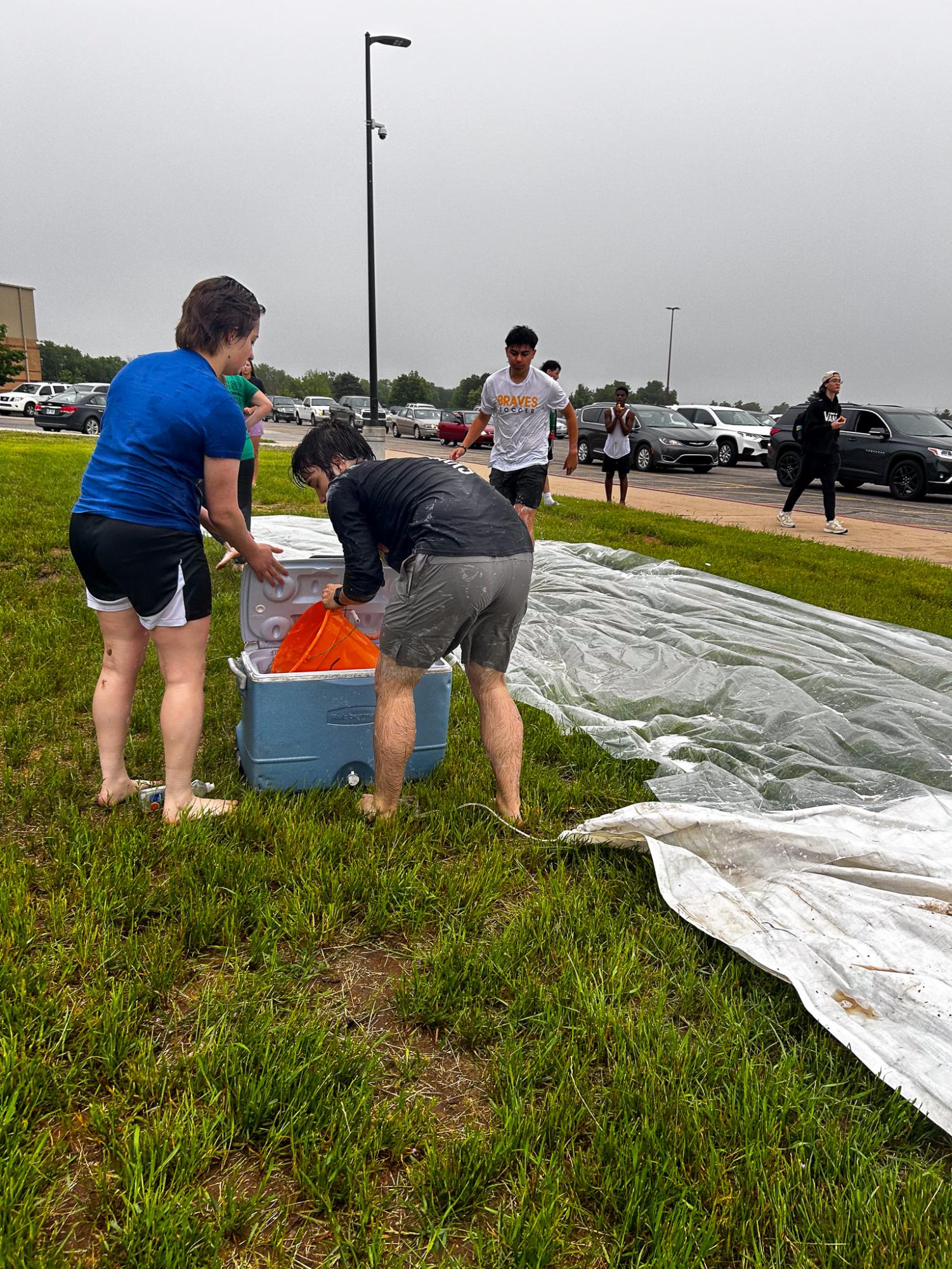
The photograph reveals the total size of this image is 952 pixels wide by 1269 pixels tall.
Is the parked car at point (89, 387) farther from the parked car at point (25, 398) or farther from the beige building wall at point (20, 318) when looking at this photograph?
the beige building wall at point (20, 318)

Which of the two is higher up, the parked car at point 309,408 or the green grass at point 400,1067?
the parked car at point 309,408

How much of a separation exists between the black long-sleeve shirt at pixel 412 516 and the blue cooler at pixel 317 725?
0.39m

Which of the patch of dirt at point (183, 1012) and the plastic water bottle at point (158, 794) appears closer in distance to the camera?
the patch of dirt at point (183, 1012)

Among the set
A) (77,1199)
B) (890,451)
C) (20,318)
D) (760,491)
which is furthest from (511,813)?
(20,318)

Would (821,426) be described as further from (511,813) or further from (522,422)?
(511,813)

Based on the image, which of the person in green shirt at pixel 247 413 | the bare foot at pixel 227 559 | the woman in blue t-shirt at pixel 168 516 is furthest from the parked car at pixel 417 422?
the woman in blue t-shirt at pixel 168 516

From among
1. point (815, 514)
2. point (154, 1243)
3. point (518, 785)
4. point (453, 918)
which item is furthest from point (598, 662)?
point (815, 514)

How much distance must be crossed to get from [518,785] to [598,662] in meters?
2.09

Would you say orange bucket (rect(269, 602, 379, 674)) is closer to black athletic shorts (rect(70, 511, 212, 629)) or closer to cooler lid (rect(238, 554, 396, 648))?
cooler lid (rect(238, 554, 396, 648))

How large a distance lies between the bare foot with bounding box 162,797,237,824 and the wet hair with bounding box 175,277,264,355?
152 centimetres

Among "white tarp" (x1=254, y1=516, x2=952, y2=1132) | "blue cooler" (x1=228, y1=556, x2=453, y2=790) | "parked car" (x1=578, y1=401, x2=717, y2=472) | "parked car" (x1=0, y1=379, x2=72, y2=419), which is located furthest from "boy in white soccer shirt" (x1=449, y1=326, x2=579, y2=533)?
"parked car" (x1=0, y1=379, x2=72, y2=419)

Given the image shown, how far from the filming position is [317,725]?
3.28m

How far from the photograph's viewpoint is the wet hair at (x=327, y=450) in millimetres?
3248

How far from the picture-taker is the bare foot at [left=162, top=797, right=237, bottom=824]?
9.51 ft
